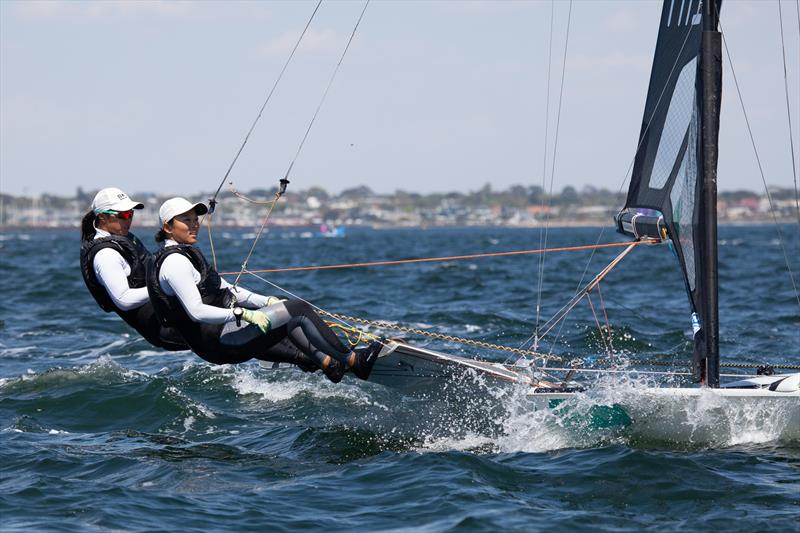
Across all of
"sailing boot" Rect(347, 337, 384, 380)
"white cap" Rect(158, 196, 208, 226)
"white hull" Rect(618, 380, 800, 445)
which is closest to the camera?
"white cap" Rect(158, 196, 208, 226)

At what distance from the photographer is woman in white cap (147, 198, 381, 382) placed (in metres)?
6.56

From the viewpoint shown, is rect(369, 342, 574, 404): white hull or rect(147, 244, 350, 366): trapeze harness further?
rect(369, 342, 574, 404): white hull

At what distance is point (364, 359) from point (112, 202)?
2070mm

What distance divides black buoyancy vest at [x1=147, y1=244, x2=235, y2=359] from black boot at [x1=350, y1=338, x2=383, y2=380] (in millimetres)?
830

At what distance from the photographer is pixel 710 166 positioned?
7035 mm

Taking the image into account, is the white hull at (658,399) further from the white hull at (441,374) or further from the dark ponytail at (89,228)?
the dark ponytail at (89,228)

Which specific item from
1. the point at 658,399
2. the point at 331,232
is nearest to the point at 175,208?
the point at 658,399

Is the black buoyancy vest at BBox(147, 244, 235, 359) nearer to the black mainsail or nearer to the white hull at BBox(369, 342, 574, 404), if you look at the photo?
the white hull at BBox(369, 342, 574, 404)

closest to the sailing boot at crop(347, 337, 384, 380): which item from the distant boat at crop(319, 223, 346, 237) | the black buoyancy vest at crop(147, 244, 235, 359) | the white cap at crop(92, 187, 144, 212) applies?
the black buoyancy vest at crop(147, 244, 235, 359)

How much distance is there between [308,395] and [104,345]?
464 centimetres

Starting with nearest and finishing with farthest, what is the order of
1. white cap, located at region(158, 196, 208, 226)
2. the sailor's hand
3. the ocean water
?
the ocean water, the sailor's hand, white cap, located at region(158, 196, 208, 226)

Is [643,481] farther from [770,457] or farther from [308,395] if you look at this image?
[308,395]

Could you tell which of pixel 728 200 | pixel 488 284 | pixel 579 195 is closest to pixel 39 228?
pixel 579 195

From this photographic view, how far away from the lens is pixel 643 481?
6141mm
